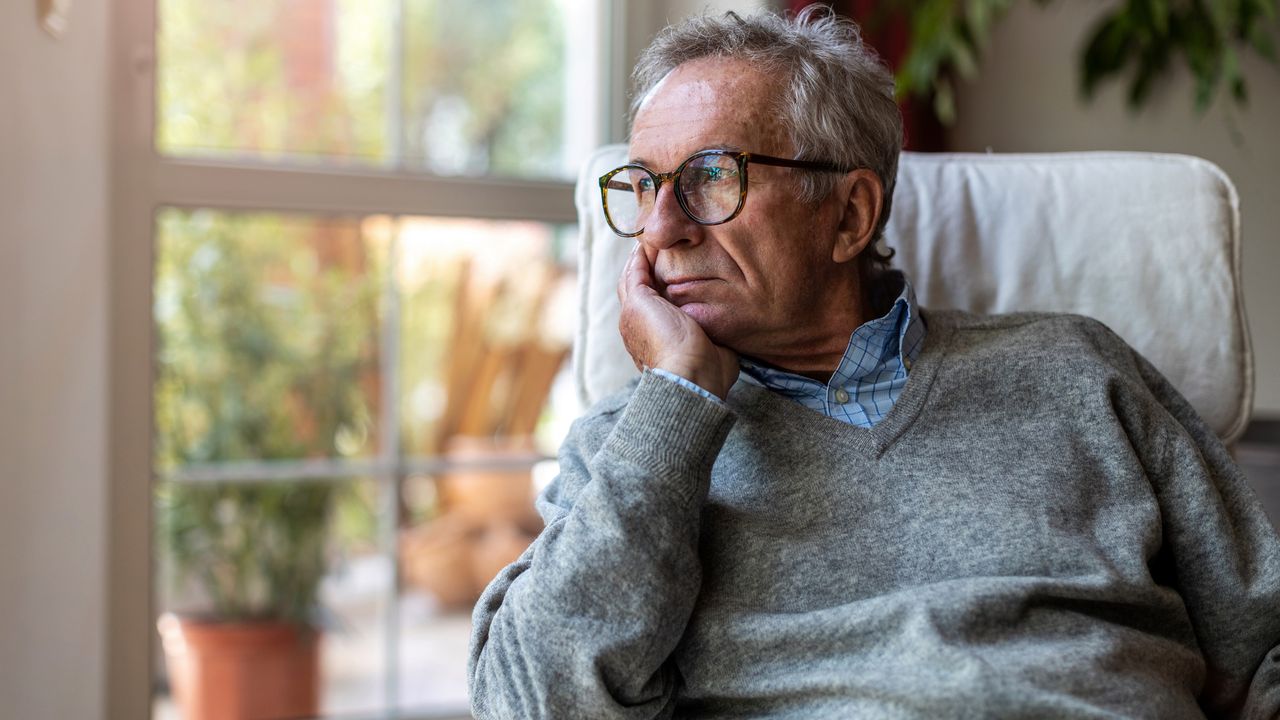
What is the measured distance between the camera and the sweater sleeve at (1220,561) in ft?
4.09

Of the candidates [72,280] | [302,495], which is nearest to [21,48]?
[72,280]

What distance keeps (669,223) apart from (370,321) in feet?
4.35

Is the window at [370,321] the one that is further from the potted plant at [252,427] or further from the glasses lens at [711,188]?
the glasses lens at [711,188]

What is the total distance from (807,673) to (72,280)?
4.04 feet

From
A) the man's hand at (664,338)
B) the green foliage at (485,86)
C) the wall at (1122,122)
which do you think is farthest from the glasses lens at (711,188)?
the wall at (1122,122)

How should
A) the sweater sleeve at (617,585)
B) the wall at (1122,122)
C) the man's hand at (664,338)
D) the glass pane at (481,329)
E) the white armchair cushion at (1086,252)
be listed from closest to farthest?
the sweater sleeve at (617,585) < the man's hand at (664,338) < the white armchair cushion at (1086,252) < the glass pane at (481,329) < the wall at (1122,122)

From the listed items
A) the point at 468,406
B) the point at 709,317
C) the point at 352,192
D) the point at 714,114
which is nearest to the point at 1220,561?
the point at 709,317

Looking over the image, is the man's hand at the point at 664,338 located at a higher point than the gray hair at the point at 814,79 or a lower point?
lower

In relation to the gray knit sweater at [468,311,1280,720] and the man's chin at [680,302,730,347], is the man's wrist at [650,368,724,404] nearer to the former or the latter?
the gray knit sweater at [468,311,1280,720]

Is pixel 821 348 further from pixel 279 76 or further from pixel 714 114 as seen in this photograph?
pixel 279 76

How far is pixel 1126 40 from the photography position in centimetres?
267

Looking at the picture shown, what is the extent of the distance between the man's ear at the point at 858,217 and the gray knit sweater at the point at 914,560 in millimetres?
145

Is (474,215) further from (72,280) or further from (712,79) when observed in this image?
(712,79)

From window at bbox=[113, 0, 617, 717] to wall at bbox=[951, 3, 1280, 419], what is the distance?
103 cm
